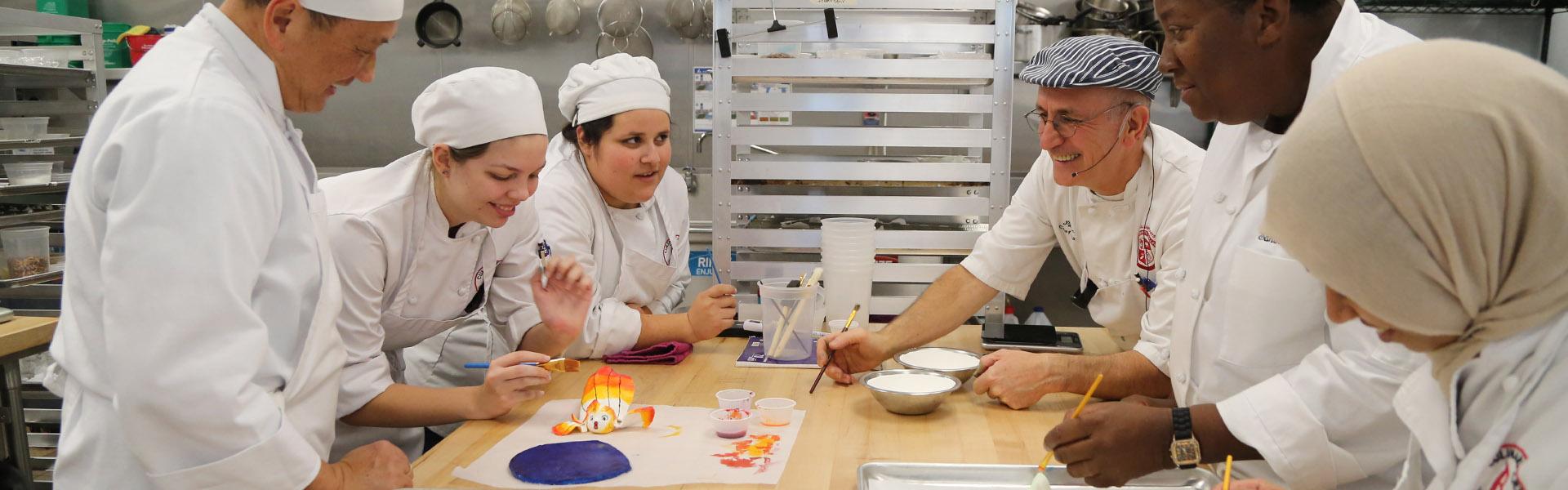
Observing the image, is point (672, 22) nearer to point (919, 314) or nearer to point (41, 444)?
point (919, 314)

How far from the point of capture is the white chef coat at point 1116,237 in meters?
2.26

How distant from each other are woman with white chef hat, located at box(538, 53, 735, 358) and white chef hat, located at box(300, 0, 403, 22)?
1.08m

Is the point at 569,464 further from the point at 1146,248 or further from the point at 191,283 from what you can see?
the point at 1146,248

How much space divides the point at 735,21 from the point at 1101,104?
149 cm

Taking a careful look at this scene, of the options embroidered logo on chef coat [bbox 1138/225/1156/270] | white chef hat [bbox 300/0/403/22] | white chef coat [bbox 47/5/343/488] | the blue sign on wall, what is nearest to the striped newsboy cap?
embroidered logo on chef coat [bbox 1138/225/1156/270]

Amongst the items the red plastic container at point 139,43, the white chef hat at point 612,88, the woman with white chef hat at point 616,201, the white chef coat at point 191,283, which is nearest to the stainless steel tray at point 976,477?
the white chef coat at point 191,283

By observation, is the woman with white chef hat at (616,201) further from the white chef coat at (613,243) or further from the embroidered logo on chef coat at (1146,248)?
the embroidered logo on chef coat at (1146,248)

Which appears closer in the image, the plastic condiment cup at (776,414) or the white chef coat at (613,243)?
the plastic condiment cup at (776,414)

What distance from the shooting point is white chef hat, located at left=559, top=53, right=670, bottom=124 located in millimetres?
2660

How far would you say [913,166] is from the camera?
3.31 m

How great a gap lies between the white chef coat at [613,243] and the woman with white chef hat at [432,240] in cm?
28

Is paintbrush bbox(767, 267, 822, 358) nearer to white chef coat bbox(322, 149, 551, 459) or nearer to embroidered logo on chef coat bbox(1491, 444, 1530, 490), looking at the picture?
white chef coat bbox(322, 149, 551, 459)

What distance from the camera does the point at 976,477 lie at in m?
1.58

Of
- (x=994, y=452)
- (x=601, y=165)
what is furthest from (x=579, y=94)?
(x=994, y=452)
